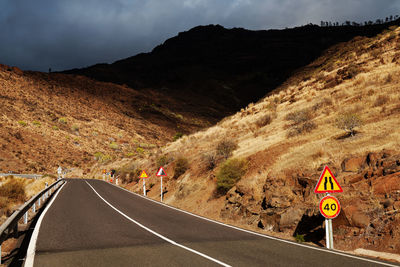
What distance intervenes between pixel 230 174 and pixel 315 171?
537 centimetres

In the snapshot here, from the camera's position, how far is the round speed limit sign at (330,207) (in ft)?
27.7

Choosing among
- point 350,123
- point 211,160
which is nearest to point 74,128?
point 211,160

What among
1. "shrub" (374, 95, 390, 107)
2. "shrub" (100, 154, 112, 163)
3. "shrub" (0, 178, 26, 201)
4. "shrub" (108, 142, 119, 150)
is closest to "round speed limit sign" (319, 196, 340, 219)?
"shrub" (374, 95, 390, 107)

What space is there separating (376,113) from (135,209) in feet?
44.6

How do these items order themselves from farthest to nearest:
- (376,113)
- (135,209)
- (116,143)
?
(116,143), (376,113), (135,209)

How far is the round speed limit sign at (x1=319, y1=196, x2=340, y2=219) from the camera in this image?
27.7ft

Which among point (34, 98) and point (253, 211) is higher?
point (34, 98)

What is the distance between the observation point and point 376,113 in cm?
1688

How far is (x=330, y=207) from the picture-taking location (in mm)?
8531

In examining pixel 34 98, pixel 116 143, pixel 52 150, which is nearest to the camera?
pixel 52 150

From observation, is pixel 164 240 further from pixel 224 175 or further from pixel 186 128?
pixel 186 128

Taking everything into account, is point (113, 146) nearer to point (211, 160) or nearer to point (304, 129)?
point (211, 160)

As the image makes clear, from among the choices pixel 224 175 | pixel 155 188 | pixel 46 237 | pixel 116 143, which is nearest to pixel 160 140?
pixel 116 143

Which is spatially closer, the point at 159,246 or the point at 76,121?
the point at 159,246
